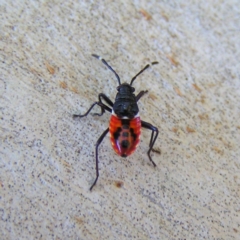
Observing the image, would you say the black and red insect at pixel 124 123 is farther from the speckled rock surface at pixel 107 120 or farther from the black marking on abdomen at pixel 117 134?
the speckled rock surface at pixel 107 120

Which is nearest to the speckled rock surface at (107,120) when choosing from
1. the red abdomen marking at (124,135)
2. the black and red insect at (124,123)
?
the black and red insect at (124,123)

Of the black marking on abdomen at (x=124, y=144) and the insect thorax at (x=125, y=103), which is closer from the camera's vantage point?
the black marking on abdomen at (x=124, y=144)

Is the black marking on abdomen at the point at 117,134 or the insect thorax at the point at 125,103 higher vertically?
the insect thorax at the point at 125,103

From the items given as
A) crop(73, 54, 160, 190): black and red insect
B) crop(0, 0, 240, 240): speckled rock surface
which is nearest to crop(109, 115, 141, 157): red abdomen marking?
crop(73, 54, 160, 190): black and red insect

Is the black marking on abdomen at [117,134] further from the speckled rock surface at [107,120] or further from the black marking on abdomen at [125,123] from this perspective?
the speckled rock surface at [107,120]

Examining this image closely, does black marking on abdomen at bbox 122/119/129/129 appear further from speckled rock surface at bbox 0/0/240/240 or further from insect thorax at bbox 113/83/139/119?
speckled rock surface at bbox 0/0/240/240

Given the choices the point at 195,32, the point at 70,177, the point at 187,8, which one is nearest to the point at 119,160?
the point at 70,177

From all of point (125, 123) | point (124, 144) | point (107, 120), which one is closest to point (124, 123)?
point (125, 123)
